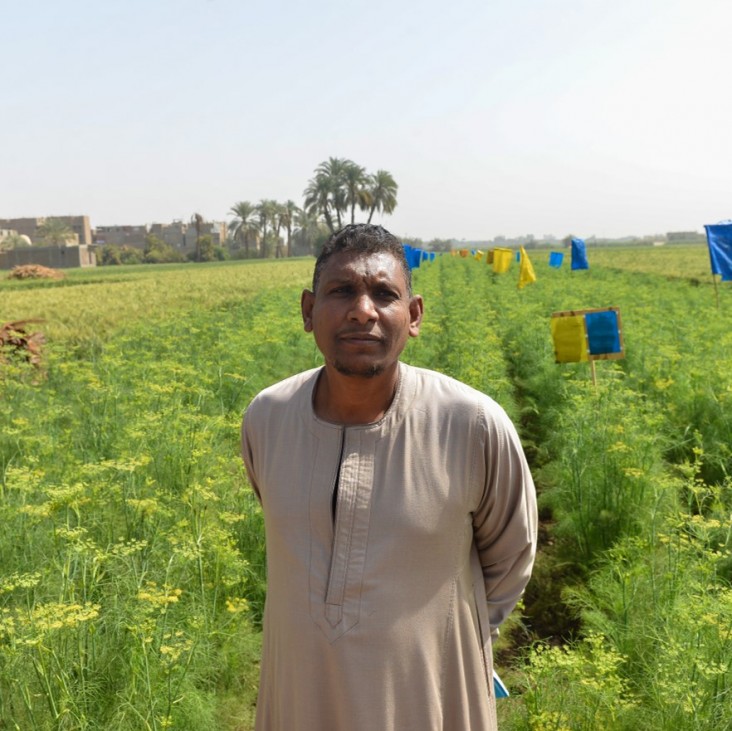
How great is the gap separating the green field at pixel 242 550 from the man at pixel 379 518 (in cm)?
123

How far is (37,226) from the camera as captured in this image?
150000mm

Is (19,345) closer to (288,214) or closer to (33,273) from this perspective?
(33,273)

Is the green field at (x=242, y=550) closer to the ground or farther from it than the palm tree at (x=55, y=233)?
closer to the ground

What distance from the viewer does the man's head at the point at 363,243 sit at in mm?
1881

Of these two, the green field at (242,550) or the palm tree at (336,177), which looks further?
the palm tree at (336,177)

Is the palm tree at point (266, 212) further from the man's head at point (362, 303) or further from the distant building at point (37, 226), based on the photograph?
the man's head at point (362, 303)

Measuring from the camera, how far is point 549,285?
22359 mm

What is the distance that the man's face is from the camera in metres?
1.79

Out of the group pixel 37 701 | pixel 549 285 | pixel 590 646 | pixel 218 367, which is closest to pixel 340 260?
pixel 37 701

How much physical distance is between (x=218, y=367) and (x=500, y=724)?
246 inches

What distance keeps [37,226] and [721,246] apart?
157m

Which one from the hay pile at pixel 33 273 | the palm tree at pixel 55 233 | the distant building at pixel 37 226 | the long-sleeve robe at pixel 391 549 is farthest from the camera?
the distant building at pixel 37 226

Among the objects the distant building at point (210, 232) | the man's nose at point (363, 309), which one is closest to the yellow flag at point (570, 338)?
the man's nose at point (363, 309)

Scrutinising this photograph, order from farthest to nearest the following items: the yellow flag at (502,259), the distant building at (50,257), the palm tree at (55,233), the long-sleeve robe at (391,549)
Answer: the palm tree at (55,233) < the distant building at (50,257) < the yellow flag at (502,259) < the long-sleeve robe at (391,549)
